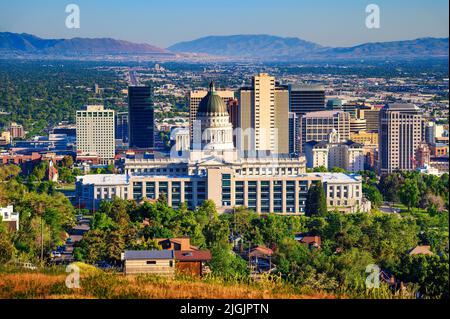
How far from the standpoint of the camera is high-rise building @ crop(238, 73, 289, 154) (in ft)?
218

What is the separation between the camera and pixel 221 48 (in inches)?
4993

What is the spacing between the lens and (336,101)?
90.2 meters

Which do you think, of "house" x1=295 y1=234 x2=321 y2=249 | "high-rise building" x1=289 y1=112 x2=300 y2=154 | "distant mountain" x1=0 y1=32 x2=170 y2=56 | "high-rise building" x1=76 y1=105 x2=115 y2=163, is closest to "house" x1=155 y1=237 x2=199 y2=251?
"house" x1=295 y1=234 x2=321 y2=249

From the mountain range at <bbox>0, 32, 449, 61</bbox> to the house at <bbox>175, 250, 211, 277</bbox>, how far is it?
291ft

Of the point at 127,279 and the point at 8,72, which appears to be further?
the point at 8,72

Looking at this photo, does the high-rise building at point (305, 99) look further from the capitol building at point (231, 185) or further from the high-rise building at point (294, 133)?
the capitol building at point (231, 185)

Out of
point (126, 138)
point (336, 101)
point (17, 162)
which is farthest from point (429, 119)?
point (17, 162)

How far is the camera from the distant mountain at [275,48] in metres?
121

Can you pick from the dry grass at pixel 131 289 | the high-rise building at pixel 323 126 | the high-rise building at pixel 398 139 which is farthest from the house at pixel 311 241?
the high-rise building at pixel 323 126

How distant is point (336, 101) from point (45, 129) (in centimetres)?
2231

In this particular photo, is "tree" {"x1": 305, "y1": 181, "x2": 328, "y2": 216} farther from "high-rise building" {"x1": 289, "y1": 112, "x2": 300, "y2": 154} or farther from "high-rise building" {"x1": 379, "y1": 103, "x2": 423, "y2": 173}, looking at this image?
"high-rise building" {"x1": 289, "y1": 112, "x2": 300, "y2": 154}

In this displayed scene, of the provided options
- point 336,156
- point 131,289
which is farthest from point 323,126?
point 131,289

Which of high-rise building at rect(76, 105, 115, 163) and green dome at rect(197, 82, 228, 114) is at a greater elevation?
green dome at rect(197, 82, 228, 114)

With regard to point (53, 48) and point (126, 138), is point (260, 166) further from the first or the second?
point (53, 48)
